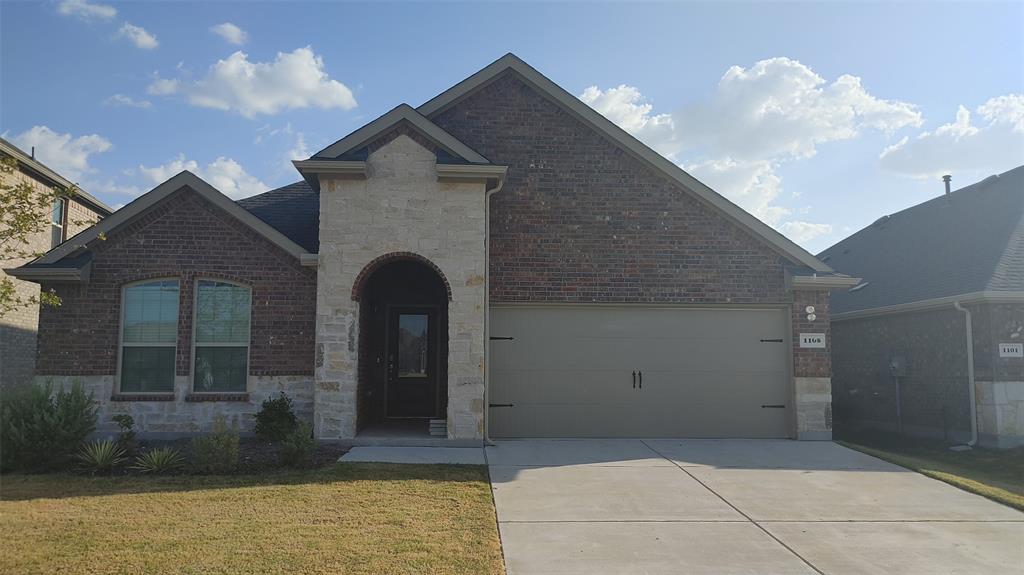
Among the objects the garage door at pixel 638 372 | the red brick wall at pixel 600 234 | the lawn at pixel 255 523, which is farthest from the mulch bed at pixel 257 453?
the red brick wall at pixel 600 234

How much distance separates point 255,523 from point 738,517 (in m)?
4.73

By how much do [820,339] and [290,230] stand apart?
968 centimetres

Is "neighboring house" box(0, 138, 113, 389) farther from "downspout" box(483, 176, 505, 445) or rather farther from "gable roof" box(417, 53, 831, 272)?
"downspout" box(483, 176, 505, 445)

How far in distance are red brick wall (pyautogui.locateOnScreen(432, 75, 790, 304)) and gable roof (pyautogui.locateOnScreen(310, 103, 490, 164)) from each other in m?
1.40

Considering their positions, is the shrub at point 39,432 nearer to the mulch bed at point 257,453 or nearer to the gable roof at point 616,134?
the mulch bed at point 257,453

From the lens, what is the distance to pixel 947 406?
539 inches

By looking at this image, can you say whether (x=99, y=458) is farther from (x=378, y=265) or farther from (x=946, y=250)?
(x=946, y=250)

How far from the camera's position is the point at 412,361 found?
44.4 feet

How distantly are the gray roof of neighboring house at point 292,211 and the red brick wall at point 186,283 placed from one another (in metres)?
0.87

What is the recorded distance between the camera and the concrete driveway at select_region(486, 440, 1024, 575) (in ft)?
18.6

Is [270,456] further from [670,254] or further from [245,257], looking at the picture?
[670,254]

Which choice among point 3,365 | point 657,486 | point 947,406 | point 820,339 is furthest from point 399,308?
point 947,406

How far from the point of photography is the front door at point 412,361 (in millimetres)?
13477

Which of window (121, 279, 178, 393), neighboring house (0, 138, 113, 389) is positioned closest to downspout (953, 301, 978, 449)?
window (121, 279, 178, 393)
